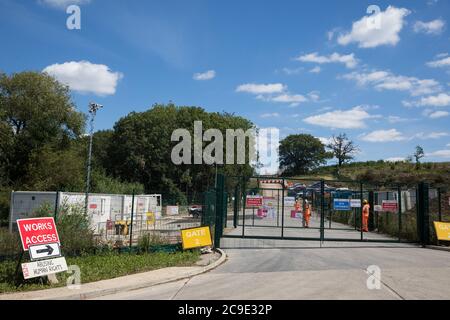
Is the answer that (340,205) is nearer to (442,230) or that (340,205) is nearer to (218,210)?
(442,230)

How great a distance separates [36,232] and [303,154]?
137 m

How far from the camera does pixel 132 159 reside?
2709 inches

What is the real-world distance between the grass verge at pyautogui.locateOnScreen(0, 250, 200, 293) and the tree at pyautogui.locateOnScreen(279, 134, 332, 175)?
12879cm

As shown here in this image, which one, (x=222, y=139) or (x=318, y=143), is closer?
(x=222, y=139)

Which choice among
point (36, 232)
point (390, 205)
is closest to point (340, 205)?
point (390, 205)

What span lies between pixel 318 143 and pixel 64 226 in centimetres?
13443

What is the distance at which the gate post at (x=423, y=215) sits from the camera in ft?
62.1

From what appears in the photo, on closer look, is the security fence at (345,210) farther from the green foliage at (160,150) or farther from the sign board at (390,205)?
the green foliage at (160,150)

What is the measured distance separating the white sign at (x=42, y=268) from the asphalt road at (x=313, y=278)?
2.29m

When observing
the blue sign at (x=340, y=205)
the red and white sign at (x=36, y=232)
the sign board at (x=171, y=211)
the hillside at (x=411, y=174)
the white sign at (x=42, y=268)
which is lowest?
the white sign at (x=42, y=268)

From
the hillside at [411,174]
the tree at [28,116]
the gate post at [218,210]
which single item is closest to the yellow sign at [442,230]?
the gate post at [218,210]

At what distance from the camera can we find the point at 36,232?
1137 cm
